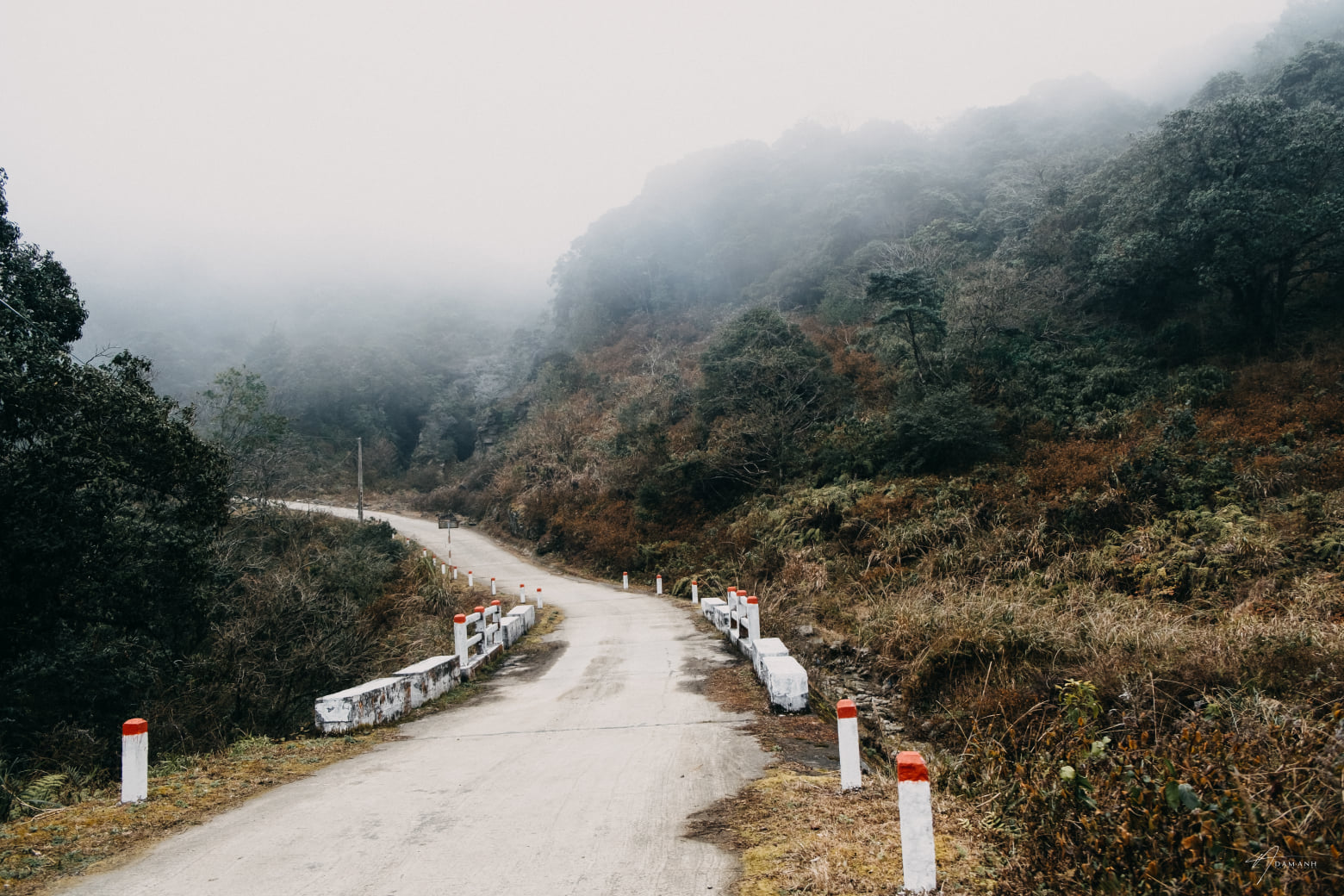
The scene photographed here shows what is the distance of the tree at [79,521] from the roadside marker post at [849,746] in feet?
33.0

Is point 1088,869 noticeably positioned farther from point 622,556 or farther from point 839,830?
point 622,556

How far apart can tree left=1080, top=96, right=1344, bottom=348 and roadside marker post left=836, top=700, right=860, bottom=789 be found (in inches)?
794

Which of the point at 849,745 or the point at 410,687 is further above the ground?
the point at 849,745

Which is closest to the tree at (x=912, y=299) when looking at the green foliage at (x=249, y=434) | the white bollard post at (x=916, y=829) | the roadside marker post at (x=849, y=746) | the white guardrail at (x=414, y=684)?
the white guardrail at (x=414, y=684)

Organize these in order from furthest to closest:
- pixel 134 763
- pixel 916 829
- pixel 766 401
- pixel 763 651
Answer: pixel 766 401 → pixel 763 651 → pixel 134 763 → pixel 916 829

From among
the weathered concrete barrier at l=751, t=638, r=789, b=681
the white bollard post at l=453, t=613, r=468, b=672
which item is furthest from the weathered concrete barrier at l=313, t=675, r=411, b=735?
the weathered concrete barrier at l=751, t=638, r=789, b=681

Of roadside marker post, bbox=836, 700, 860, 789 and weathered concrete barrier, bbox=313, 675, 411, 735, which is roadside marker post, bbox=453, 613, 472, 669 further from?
roadside marker post, bbox=836, 700, 860, 789

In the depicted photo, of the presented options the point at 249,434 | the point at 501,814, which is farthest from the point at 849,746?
the point at 249,434

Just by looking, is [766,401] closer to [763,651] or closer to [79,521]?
[763,651]

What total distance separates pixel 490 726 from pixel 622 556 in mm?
18909

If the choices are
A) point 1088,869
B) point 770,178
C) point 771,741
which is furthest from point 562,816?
point 770,178

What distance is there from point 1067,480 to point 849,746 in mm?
13641

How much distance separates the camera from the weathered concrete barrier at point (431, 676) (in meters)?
9.13

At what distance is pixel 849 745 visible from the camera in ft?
15.8
